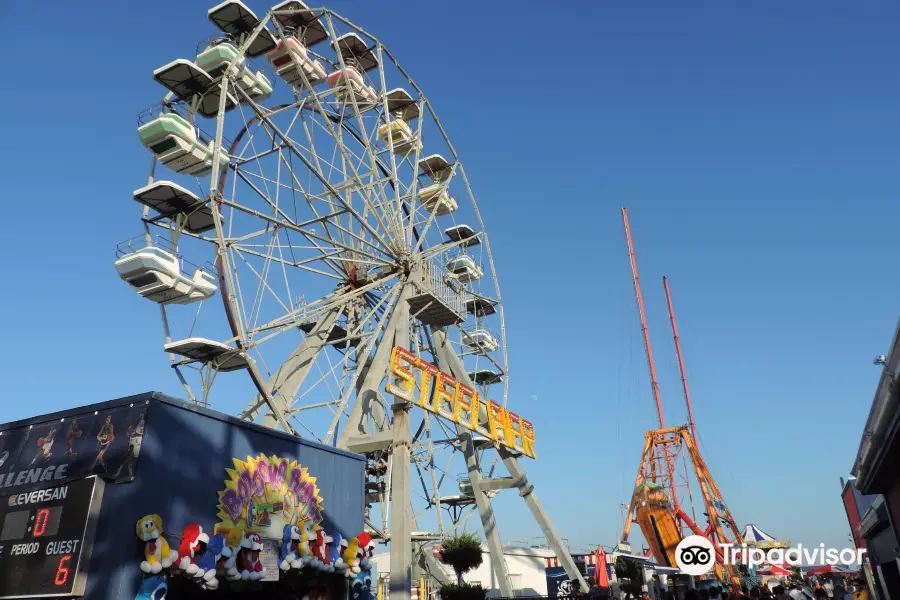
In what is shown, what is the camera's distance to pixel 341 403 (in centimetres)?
1975

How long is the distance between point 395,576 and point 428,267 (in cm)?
1184

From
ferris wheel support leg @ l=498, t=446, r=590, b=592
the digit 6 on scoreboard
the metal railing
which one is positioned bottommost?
the digit 6 on scoreboard

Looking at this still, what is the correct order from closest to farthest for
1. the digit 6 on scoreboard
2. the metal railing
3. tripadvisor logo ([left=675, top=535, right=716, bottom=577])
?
the digit 6 on scoreboard → tripadvisor logo ([left=675, top=535, right=716, bottom=577]) → the metal railing

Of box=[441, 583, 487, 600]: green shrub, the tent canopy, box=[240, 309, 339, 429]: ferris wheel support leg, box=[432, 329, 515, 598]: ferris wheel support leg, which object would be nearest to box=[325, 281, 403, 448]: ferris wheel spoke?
box=[240, 309, 339, 429]: ferris wheel support leg

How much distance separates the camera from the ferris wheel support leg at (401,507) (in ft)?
54.5

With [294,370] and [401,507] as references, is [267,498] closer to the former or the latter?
[401,507]

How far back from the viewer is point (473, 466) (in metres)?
26.3

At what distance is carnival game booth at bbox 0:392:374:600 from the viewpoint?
29.2 ft

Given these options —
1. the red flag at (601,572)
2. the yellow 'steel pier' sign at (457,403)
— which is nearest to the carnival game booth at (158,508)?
the yellow 'steel pier' sign at (457,403)

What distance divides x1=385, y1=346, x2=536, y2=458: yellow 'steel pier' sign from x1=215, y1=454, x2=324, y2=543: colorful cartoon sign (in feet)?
19.7

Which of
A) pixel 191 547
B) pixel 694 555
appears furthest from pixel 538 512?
pixel 191 547

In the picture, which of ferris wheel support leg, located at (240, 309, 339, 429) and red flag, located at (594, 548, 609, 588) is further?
red flag, located at (594, 548, 609, 588)

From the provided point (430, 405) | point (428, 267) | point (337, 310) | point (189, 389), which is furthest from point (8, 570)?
point (428, 267)

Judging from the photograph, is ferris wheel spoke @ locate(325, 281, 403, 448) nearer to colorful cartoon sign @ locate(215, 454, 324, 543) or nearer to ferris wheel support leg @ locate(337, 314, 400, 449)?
ferris wheel support leg @ locate(337, 314, 400, 449)
